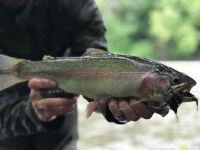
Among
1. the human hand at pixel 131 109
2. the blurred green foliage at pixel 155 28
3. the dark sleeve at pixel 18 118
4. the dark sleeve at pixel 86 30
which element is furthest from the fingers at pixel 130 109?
the blurred green foliage at pixel 155 28

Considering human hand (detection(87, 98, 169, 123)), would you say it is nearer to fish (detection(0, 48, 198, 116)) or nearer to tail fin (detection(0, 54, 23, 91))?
fish (detection(0, 48, 198, 116))

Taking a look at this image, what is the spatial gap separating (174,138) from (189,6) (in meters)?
6.65

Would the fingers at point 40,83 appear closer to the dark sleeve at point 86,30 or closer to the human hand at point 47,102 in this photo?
the human hand at point 47,102

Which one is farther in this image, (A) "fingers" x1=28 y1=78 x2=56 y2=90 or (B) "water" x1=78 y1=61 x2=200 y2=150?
(B) "water" x1=78 y1=61 x2=200 y2=150

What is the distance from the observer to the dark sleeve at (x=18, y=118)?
1748 mm

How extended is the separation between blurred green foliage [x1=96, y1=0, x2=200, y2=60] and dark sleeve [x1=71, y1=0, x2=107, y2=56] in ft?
25.2

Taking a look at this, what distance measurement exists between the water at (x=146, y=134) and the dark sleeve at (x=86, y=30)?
4.04ft

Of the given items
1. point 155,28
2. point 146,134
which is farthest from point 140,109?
point 155,28

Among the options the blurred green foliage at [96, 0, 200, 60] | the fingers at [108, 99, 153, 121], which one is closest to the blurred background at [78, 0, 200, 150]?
the blurred green foliage at [96, 0, 200, 60]

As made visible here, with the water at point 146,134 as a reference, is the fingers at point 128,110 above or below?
below

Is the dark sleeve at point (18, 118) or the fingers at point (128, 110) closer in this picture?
the fingers at point (128, 110)

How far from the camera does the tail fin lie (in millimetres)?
1441

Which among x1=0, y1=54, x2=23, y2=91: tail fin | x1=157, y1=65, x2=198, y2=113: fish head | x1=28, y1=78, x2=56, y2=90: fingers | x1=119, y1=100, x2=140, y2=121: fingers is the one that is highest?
x1=0, y1=54, x2=23, y2=91: tail fin

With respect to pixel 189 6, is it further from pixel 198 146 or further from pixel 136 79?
pixel 136 79
